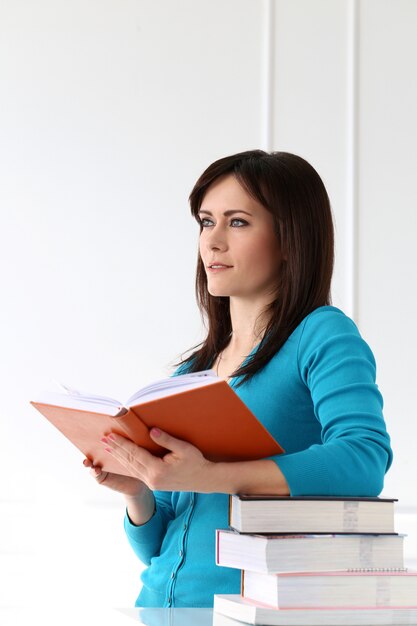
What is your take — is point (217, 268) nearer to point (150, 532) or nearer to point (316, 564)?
point (150, 532)

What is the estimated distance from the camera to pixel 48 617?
109 cm

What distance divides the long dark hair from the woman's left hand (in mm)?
385

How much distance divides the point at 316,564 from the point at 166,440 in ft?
0.75

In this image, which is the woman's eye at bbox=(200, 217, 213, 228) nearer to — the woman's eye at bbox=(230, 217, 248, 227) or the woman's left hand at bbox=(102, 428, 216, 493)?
the woman's eye at bbox=(230, 217, 248, 227)

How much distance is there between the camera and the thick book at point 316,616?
37.5 inches

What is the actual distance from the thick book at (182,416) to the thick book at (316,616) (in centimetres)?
19

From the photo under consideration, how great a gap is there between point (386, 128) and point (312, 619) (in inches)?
82.0

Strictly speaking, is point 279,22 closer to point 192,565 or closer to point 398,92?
point 398,92

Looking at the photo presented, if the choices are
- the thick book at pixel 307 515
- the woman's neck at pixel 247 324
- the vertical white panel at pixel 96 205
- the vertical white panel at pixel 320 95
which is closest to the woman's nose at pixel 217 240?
the woman's neck at pixel 247 324

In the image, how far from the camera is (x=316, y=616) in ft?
3.15

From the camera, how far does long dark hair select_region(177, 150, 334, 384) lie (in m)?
1.46

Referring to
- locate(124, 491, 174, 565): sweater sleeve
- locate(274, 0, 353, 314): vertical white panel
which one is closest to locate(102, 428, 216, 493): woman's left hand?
locate(124, 491, 174, 565): sweater sleeve

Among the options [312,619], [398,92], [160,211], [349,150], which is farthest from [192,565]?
[398,92]

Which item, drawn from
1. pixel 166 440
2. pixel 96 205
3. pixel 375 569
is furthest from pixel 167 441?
pixel 96 205
